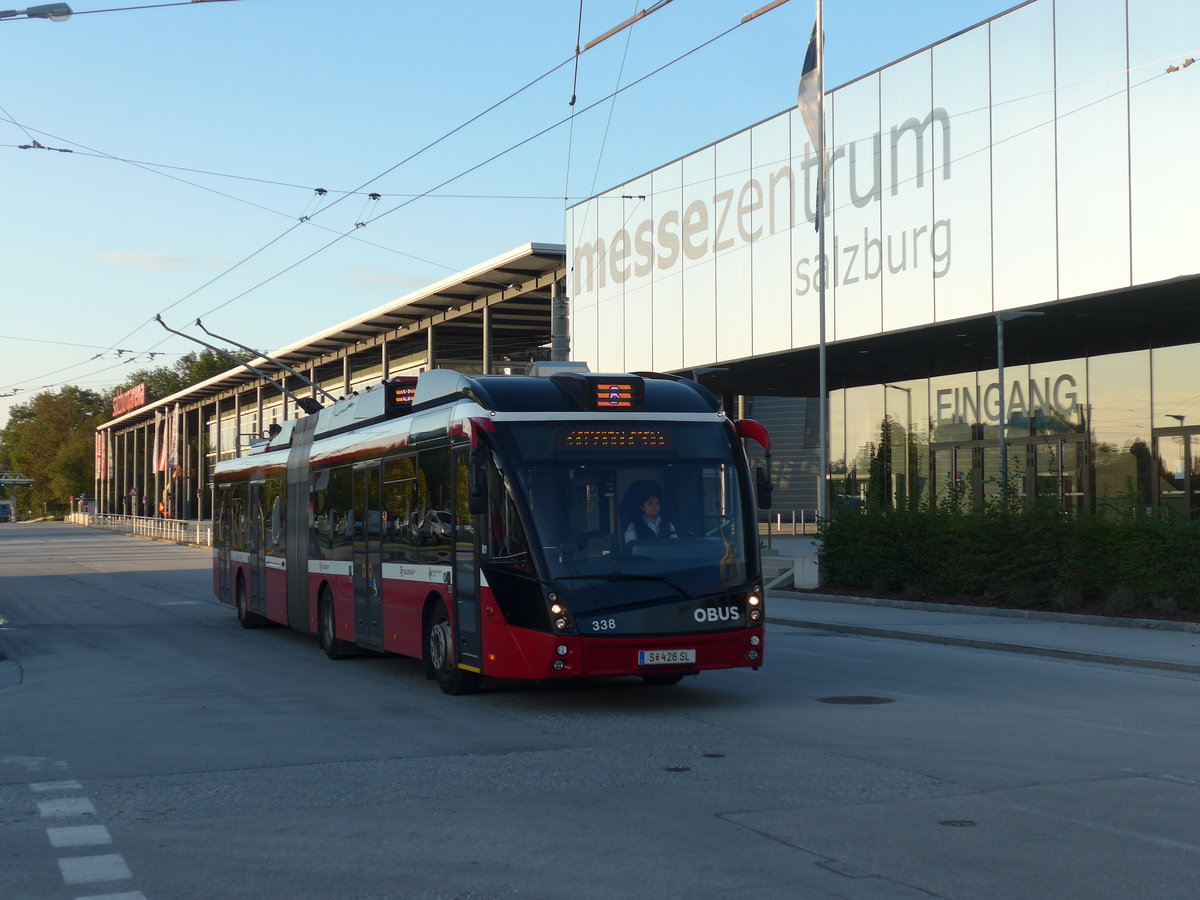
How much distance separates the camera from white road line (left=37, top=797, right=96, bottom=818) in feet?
25.7

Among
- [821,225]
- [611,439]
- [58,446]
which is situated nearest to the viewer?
[611,439]

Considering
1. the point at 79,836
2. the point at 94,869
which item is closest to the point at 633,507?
the point at 79,836

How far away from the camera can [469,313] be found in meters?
51.8

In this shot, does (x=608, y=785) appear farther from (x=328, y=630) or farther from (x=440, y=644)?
(x=328, y=630)

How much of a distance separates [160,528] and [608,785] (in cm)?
7748

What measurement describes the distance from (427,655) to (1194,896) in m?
8.66

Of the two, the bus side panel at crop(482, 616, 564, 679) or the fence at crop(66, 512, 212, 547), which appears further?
the fence at crop(66, 512, 212, 547)

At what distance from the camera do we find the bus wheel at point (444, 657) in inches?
498

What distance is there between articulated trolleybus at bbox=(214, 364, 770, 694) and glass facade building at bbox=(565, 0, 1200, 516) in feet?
34.7

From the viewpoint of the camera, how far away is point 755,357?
36562mm

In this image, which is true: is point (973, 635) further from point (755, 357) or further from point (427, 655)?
Result: point (755, 357)

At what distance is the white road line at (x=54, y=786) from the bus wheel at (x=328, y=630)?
7.77 m

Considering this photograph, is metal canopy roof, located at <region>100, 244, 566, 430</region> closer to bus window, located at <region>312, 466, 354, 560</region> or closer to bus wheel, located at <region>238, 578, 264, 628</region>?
bus wheel, located at <region>238, 578, 264, 628</region>

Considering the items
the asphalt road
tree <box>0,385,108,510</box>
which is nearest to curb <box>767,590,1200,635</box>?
the asphalt road
